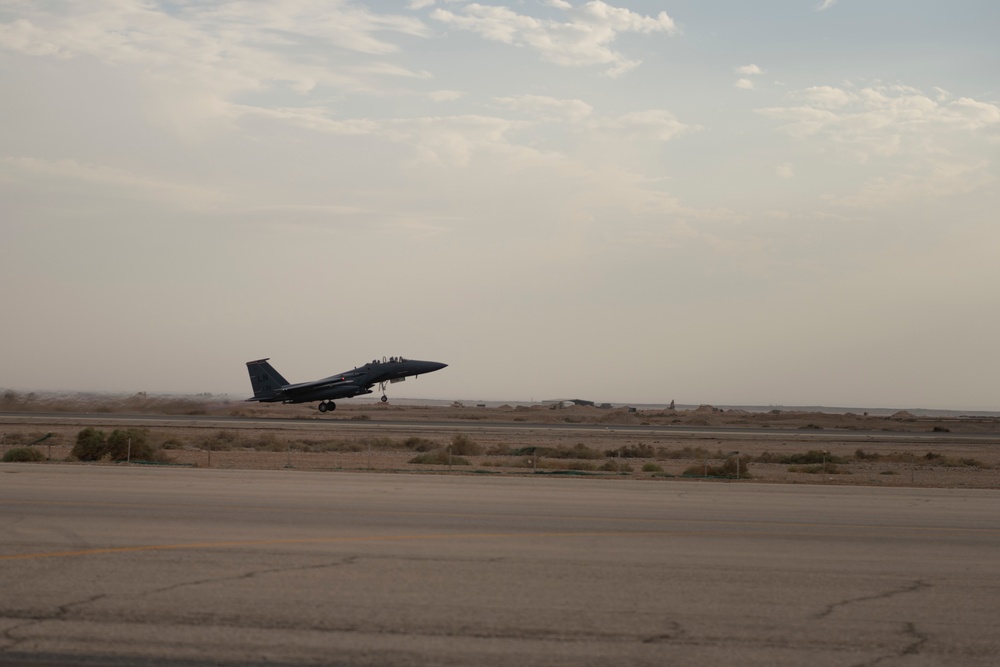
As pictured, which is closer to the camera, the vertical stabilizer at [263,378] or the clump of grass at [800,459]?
the clump of grass at [800,459]

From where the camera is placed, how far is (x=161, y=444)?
142ft

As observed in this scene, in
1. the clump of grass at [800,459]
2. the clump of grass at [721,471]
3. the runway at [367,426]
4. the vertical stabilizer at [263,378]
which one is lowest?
the clump of grass at [800,459]

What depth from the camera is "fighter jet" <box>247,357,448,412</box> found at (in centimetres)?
7650

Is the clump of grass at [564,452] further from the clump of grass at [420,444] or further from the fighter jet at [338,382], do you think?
the fighter jet at [338,382]

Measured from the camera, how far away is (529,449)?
4538cm

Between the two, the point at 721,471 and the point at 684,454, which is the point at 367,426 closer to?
the point at 684,454

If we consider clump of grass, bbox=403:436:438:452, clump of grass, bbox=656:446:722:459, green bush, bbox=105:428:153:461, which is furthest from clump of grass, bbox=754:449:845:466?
green bush, bbox=105:428:153:461

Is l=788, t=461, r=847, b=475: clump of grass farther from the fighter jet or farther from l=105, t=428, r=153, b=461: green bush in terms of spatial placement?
the fighter jet

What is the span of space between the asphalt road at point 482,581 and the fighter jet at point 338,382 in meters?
57.3

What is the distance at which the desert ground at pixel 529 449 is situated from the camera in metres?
33.3

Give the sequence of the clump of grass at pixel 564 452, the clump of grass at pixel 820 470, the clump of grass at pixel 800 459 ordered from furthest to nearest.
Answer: the clump of grass at pixel 564 452 → the clump of grass at pixel 800 459 → the clump of grass at pixel 820 470

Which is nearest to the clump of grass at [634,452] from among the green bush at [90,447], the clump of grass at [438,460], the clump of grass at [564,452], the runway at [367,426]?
the clump of grass at [564,452]

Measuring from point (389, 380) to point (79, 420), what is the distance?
23.1 metres

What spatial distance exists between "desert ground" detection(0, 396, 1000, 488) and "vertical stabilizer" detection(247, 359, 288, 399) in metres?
7.01
